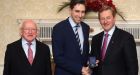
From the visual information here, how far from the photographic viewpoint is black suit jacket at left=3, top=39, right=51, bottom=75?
3.14 m

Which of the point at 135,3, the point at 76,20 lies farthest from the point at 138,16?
the point at 76,20

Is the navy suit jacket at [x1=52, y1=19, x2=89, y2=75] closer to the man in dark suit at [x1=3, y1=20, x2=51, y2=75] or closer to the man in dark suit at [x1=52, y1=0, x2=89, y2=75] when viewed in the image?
the man in dark suit at [x1=52, y1=0, x2=89, y2=75]

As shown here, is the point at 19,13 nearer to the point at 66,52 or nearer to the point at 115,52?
the point at 66,52

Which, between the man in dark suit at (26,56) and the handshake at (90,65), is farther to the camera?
the man in dark suit at (26,56)

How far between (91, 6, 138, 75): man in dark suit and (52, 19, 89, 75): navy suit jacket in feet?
0.69

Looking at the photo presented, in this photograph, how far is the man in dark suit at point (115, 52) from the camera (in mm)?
2898

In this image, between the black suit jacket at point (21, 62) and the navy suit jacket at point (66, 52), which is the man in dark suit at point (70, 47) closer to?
the navy suit jacket at point (66, 52)

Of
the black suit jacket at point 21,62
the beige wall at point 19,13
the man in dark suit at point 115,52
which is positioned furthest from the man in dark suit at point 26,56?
the beige wall at point 19,13

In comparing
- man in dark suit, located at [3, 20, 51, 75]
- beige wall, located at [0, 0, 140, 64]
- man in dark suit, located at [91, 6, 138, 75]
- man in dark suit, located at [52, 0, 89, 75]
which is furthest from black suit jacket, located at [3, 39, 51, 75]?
beige wall, located at [0, 0, 140, 64]

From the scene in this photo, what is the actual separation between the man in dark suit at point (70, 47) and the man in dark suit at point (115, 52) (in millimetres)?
203

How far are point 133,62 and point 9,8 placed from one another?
3065 millimetres

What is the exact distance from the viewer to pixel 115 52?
9.62 feet

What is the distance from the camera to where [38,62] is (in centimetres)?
319

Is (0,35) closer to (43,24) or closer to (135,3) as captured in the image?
(43,24)
